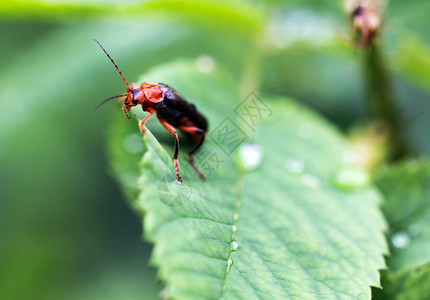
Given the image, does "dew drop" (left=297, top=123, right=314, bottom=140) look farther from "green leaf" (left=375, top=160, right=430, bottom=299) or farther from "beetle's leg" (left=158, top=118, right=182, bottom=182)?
"beetle's leg" (left=158, top=118, right=182, bottom=182)

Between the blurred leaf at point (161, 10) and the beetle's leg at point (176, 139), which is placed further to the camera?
the blurred leaf at point (161, 10)

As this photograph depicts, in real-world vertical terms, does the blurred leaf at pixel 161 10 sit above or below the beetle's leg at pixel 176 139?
above

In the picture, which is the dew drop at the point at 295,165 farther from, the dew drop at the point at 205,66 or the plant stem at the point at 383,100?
the dew drop at the point at 205,66

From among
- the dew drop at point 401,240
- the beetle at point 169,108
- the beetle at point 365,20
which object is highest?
the beetle at point 365,20

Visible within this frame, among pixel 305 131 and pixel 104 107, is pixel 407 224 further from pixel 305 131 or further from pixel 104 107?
pixel 104 107

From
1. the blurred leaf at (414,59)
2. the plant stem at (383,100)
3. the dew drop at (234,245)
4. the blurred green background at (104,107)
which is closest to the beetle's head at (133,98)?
the dew drop at (234,245)

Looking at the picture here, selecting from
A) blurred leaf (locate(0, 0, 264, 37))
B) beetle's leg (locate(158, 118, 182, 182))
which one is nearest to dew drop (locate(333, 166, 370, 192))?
beetle's leg (locate(158, 118, 182, 182))
